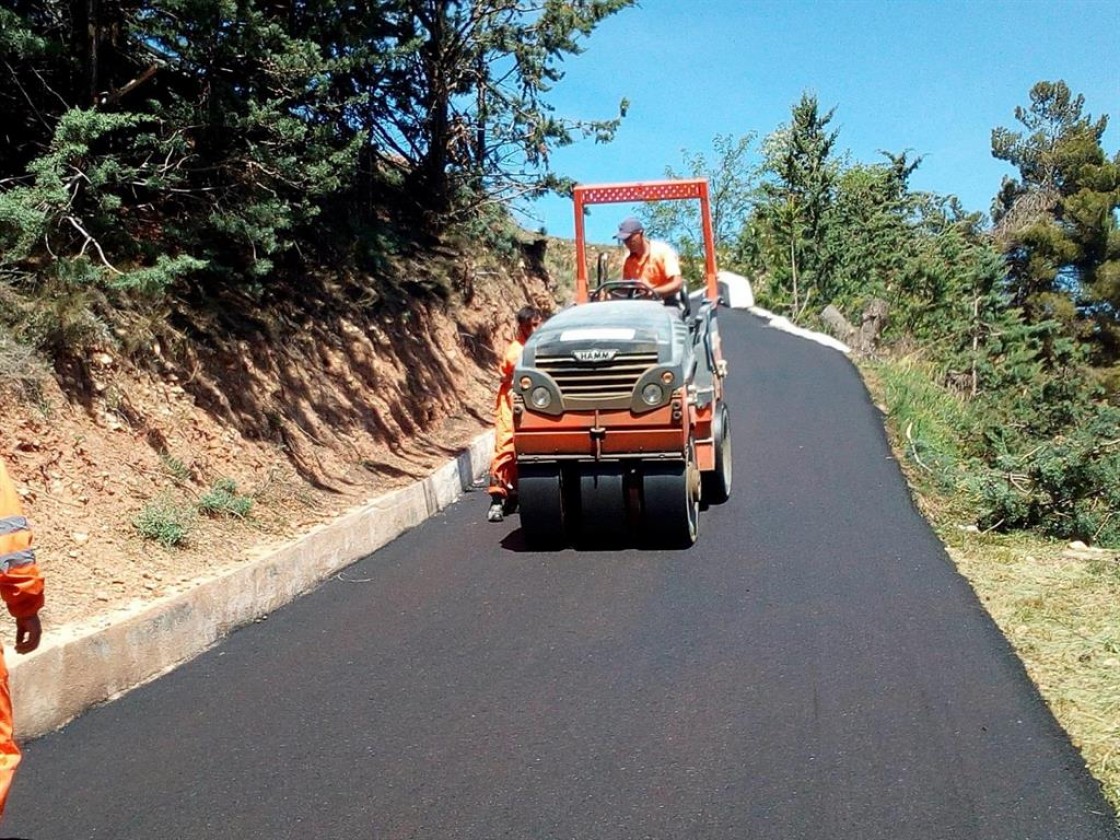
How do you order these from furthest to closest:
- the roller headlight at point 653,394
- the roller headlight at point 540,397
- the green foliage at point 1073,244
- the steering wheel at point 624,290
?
the green foliage at point 1073,244 < the steering wheel at point 624,290 < the roller headlight at point 540,397 < the roller headlight at point 653,394

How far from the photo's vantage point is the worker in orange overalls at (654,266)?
9914 millimetres

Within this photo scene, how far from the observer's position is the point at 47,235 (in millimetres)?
8266

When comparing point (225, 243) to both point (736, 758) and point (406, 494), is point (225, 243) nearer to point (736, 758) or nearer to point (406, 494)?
point (406, 494)

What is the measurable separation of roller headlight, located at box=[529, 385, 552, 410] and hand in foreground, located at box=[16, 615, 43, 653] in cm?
462

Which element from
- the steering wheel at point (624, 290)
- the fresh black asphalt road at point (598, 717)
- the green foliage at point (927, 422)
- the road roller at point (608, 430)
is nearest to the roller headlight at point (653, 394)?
the road roller at point (608, 430)

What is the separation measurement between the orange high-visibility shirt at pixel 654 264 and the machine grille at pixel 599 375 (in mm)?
2055

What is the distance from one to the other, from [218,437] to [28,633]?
16.6 ft

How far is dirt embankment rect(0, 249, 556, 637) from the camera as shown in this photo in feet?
23.2

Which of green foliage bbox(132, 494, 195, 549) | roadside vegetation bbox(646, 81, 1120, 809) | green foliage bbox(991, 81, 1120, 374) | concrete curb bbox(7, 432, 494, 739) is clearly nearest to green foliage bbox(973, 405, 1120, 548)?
roadside vegetation bbox(646, 81, 1120, 809)

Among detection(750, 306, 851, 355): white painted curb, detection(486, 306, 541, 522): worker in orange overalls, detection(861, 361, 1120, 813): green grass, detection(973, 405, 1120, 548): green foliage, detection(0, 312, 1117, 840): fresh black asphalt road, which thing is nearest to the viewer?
detection(0, 312, 1117, 840): fresh black asphalt road

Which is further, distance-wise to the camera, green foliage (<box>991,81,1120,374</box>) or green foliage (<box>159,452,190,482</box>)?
green foliage (<box>991,81,1120,374</box>)

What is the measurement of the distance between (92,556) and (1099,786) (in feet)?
18.5

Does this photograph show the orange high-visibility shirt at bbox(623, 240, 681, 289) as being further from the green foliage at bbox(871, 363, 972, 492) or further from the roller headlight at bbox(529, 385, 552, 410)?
the green foliage at bbox(871, 363, 972, 492)

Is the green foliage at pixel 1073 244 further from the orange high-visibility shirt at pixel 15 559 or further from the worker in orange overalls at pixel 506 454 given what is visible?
the orange high-visibility shirt at pixel 15 559
